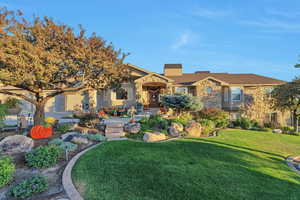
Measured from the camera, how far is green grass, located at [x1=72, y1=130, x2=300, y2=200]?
11.3ft

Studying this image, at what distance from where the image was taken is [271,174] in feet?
16.0

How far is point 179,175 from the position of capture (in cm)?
421

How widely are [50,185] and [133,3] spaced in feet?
41.9

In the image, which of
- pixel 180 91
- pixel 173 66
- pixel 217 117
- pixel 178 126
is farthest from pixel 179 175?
pixel 173 66

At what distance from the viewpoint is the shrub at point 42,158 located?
4.43m

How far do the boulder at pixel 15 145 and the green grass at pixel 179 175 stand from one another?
252 centimetres

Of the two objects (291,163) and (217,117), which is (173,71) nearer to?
(217,117)

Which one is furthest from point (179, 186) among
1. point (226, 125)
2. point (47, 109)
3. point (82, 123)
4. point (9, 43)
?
point (47, 109)

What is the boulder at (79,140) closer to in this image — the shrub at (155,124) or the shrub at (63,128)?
the shrub at (63,128)

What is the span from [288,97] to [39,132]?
69.0 feet

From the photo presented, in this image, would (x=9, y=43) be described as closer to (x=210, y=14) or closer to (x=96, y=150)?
(x=96, y=150)

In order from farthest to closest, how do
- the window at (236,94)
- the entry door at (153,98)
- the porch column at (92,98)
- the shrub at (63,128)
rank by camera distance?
the entry door at (153,98)
the window at (236,94)
the porch column at (92,98)
the shrub at (63,128)

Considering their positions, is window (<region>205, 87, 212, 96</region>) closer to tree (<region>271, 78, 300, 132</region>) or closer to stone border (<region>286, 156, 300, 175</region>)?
tree (<region>271, 78, 300, 132</region>)

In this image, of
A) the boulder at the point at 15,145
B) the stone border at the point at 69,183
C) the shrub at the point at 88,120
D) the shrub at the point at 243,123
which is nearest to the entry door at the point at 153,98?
the shrub at the point at 243,123
